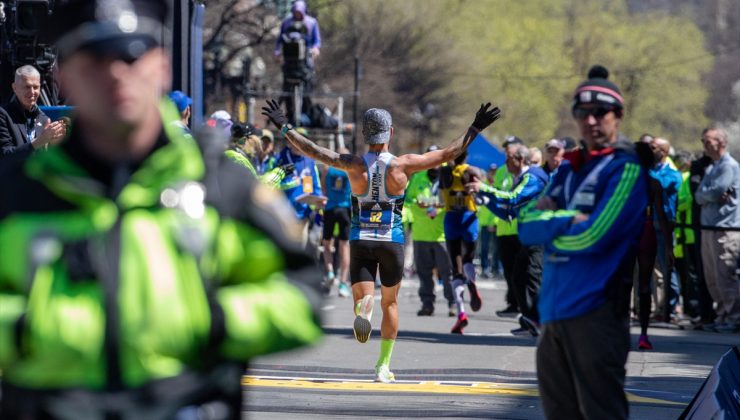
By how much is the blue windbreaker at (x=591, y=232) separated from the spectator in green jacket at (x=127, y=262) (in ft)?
9.81

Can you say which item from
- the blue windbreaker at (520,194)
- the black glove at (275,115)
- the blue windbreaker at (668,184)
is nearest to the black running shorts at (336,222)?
the blue windbreaker at (668,184)

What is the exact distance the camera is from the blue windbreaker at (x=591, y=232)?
5.95m

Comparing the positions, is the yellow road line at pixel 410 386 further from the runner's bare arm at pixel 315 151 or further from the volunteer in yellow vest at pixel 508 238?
the volunteer in yellow vest at pixel 508 238

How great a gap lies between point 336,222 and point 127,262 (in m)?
17.3

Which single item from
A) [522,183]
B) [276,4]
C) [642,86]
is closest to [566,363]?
[522,183]

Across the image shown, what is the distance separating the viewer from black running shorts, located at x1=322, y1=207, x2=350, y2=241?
20.2 meters

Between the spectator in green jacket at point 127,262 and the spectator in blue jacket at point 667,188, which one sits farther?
the spectator in blue jacket at point 667,188

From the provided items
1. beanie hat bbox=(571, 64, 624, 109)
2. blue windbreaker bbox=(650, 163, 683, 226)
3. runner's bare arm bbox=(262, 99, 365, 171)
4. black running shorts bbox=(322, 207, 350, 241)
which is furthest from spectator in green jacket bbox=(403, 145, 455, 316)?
beanie hat bbox=(571, 64, 624, 109)

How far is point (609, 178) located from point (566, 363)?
2.50 feet

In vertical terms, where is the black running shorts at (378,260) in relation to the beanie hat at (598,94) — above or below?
below

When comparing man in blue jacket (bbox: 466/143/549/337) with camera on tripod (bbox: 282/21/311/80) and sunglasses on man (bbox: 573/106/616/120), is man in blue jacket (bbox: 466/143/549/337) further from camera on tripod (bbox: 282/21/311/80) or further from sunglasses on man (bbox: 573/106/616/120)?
camera on tripod (bbox: 282/21/311/80)

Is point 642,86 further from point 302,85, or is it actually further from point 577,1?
point 302,85

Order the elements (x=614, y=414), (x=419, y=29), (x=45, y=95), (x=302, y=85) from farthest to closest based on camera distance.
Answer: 1. (x=419, y=29)
2. (x=302, y=85)
3. (x=45, y=95)
4. (x=614, y=414)

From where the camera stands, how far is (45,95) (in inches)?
537
